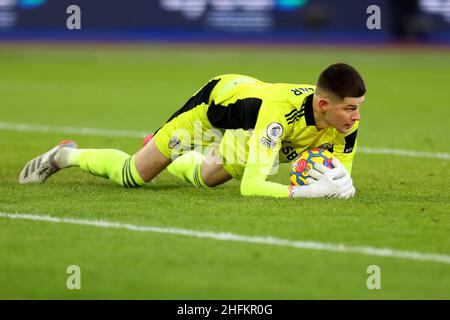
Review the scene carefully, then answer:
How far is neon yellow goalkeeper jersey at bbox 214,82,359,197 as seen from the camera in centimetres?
815

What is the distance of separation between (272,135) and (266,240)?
1.44m

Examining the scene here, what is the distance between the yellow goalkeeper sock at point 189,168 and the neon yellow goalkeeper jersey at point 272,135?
1.78 ft

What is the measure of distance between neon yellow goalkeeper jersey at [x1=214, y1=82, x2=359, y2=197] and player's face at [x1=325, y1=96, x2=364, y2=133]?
0.20 metres

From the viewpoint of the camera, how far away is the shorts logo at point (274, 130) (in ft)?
26.6

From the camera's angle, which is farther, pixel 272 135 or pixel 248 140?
pixel 248 140

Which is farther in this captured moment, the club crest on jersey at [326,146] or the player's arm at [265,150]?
the club crest on jersey at [326,146]

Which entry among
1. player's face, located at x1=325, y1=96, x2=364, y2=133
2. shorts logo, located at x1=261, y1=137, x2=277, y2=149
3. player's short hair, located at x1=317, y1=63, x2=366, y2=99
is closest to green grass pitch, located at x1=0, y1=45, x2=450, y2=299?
shorts logo, located at x1=261, y1=137, x2=277, y2=149

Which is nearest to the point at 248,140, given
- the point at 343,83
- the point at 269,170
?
the point at 269,170

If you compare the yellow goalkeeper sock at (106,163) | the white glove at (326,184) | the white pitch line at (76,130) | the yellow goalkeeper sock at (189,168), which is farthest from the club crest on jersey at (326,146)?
the white pitch line at (76,130)

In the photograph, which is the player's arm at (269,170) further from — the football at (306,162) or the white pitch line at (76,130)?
the white pitch line at (76,130)

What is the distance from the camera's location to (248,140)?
859 centimetres

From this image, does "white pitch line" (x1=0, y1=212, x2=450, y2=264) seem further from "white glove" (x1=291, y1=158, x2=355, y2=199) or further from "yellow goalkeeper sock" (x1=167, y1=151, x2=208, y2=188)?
"yellow goalkeeper sock" (x1=167, y1=151, x2=208, y2=188)

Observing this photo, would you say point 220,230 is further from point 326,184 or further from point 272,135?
point 326,184

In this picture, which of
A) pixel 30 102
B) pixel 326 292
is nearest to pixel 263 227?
pixel 326 292
